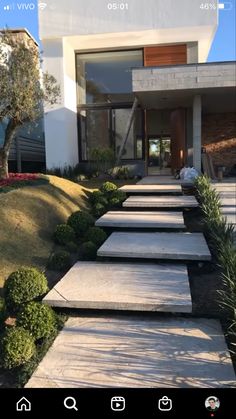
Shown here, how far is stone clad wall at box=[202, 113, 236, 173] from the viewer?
1839cm

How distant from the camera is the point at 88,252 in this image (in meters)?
5.96

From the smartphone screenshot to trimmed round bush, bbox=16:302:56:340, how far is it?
0.01 meters

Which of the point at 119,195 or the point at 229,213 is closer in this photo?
the point at 229,213

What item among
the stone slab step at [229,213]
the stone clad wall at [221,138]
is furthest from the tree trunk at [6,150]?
the stone clad wall at [221,138]

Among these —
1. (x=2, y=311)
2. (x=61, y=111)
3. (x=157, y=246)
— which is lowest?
(x=2, y=311)

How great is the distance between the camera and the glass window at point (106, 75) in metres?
18.5

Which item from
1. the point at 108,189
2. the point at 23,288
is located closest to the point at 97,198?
the point at 108,189

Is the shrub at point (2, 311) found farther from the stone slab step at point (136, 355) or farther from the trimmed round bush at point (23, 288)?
the stone slab step at point (136, 355)

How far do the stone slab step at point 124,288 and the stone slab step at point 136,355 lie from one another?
0.16 meters

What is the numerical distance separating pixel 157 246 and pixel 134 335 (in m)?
2.38

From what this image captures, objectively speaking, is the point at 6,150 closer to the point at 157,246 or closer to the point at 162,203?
the point at 162,203
